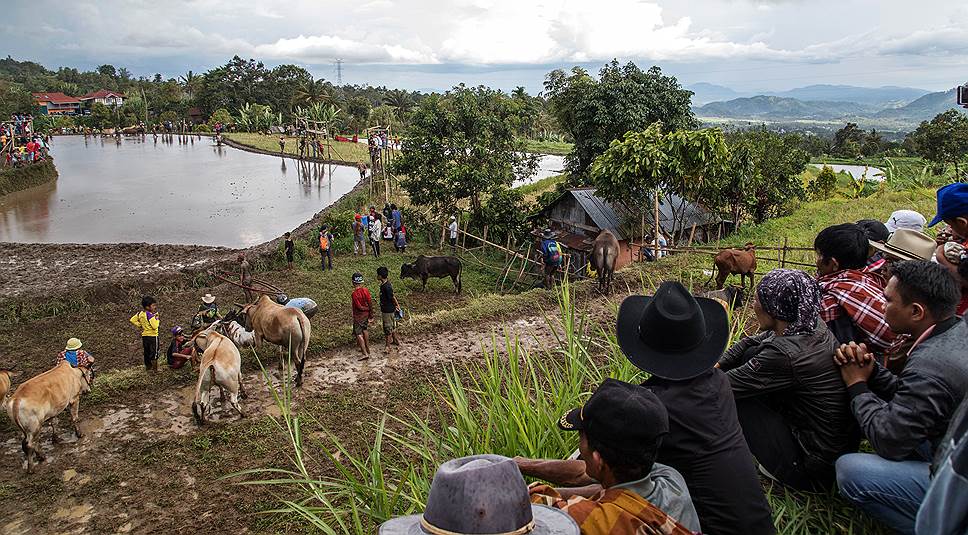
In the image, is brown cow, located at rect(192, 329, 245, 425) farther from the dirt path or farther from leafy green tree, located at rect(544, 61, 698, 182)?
leafy green tree, located at rect(544, 61, 698, 182)

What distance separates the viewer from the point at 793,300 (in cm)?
304

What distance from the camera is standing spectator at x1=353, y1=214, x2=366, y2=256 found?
16.8m

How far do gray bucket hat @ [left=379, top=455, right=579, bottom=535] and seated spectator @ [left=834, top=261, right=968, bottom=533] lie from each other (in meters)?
1.68

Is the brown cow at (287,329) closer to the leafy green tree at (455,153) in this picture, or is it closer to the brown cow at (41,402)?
the brown cow at (41,402)

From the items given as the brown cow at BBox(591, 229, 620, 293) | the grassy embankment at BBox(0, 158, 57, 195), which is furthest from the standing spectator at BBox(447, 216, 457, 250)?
the grassy embankment at BBox(0, 158, 57, 195)

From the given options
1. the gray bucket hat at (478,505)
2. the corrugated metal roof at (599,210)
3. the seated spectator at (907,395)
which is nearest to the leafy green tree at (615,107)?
the corrugated metal roof at (599,210)

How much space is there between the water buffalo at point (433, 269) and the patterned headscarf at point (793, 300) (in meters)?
11.3

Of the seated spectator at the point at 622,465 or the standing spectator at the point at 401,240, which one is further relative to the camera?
the standing spectator at the point at 401,240

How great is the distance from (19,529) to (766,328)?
615 cm

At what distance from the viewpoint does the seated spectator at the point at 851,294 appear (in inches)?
140

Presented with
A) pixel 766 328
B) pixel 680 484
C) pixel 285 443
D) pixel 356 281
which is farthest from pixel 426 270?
pixel 680 484

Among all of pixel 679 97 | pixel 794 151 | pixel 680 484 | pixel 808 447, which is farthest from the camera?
pixel 794 151

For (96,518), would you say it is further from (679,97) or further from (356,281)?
(679,97)

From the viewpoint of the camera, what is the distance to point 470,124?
1806cm
